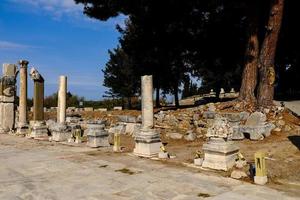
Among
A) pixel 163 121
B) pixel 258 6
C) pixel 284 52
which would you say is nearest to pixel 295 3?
pixel 258 6

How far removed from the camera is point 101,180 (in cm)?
863

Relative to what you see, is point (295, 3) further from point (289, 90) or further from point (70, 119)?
point (70, 119)

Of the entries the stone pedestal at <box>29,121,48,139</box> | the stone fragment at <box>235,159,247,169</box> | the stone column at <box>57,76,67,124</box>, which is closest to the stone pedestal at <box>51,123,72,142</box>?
the stone column at <box>57,76,67,124</box>

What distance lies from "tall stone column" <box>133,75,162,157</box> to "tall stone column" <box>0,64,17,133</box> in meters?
13.0

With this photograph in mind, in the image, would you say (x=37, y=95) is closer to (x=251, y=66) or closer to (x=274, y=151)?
(x=251, y=66)

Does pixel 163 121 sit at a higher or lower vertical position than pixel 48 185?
higher

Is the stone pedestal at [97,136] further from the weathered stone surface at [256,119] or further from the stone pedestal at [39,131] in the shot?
the weathered stone surface at [256,119]

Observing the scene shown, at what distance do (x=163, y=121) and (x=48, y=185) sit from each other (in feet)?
35.1

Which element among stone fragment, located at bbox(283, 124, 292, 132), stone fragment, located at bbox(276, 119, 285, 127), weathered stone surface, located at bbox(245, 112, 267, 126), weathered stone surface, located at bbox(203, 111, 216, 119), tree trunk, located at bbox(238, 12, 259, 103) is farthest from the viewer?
tree trunk, located at bbox(238, 12, 259, 103)

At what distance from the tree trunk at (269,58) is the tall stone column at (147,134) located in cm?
639

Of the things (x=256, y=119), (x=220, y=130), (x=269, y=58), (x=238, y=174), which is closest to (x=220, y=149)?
(x=220, y=130)

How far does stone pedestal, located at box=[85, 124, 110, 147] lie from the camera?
1428 centimetres

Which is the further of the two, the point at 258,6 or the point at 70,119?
the point at 70,119

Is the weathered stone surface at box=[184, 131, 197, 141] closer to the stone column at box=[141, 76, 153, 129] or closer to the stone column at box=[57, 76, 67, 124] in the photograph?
the stone column at box=[141, 76, 153, 129]
